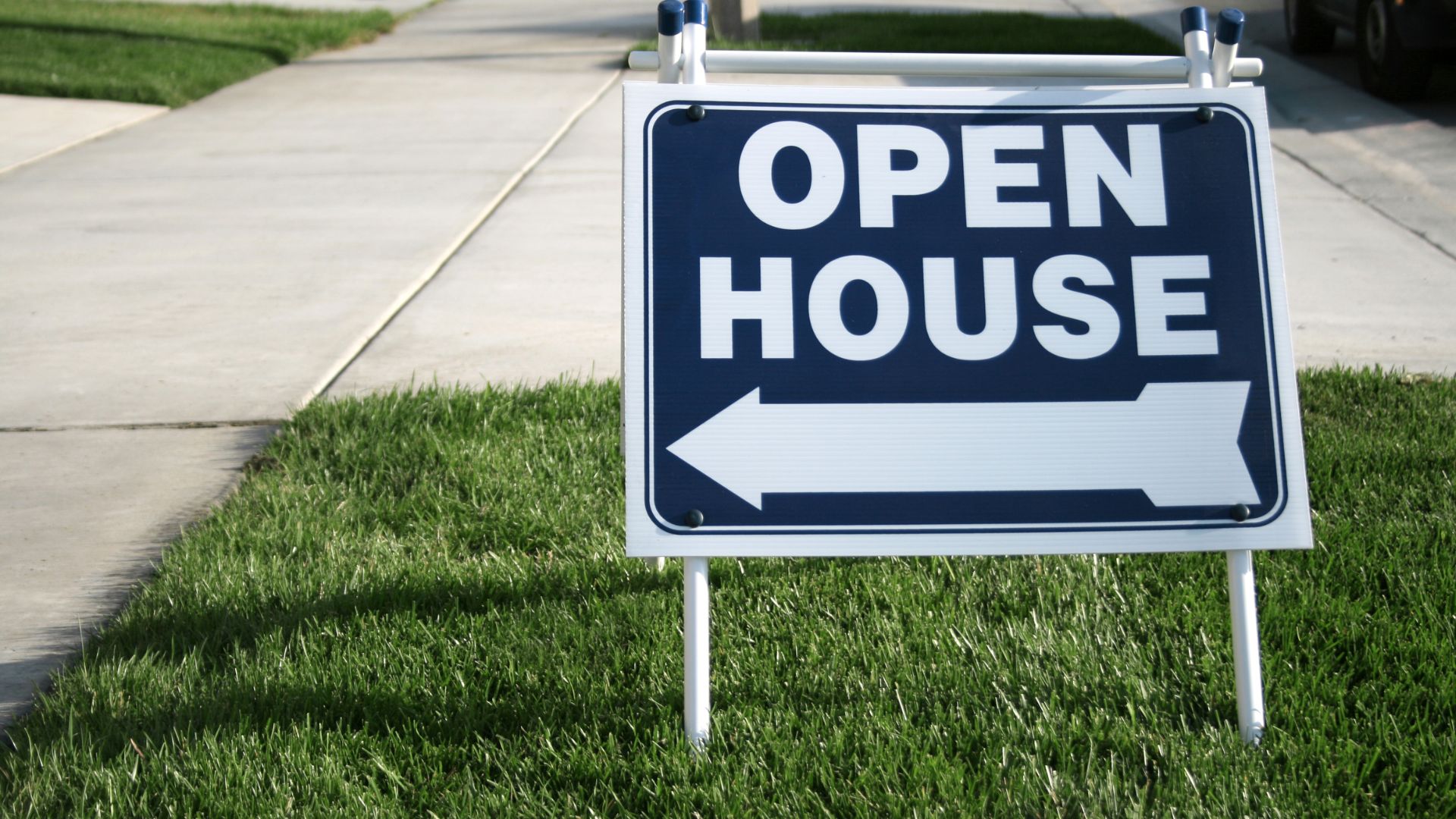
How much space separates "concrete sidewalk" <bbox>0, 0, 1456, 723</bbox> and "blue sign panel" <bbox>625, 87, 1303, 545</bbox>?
60.8 inches

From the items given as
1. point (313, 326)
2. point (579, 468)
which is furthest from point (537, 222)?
point (579, 468)

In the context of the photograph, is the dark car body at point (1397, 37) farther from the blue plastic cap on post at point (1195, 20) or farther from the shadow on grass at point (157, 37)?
the shadow on grass at point (157, 37)

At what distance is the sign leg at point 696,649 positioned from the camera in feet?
7.78

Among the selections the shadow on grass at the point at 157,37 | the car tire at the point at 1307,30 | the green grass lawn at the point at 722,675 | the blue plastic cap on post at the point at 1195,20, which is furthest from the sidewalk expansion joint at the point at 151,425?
the car tire at the point at 1307,30

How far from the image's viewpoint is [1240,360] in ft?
8.02

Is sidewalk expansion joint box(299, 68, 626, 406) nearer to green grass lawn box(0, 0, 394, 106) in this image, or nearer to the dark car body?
green grass lawn box(0, 0, 394, 106)

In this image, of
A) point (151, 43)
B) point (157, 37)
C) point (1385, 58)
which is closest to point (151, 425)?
point (1385, 58)

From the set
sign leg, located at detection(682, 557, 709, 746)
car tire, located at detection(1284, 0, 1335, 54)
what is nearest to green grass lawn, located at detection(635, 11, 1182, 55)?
car tire, located at detection(1284, 0, 1335, 54)

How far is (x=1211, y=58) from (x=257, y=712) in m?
2.18

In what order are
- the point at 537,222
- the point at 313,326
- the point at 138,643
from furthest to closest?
the point at 537,222
the point at 313,326
the point at 138,643

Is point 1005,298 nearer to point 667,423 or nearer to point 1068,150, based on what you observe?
point 1068,150

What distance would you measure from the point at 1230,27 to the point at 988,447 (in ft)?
3.03

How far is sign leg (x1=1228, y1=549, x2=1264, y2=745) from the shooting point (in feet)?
7.89

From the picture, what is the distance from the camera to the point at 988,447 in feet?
Answer: 7.95
